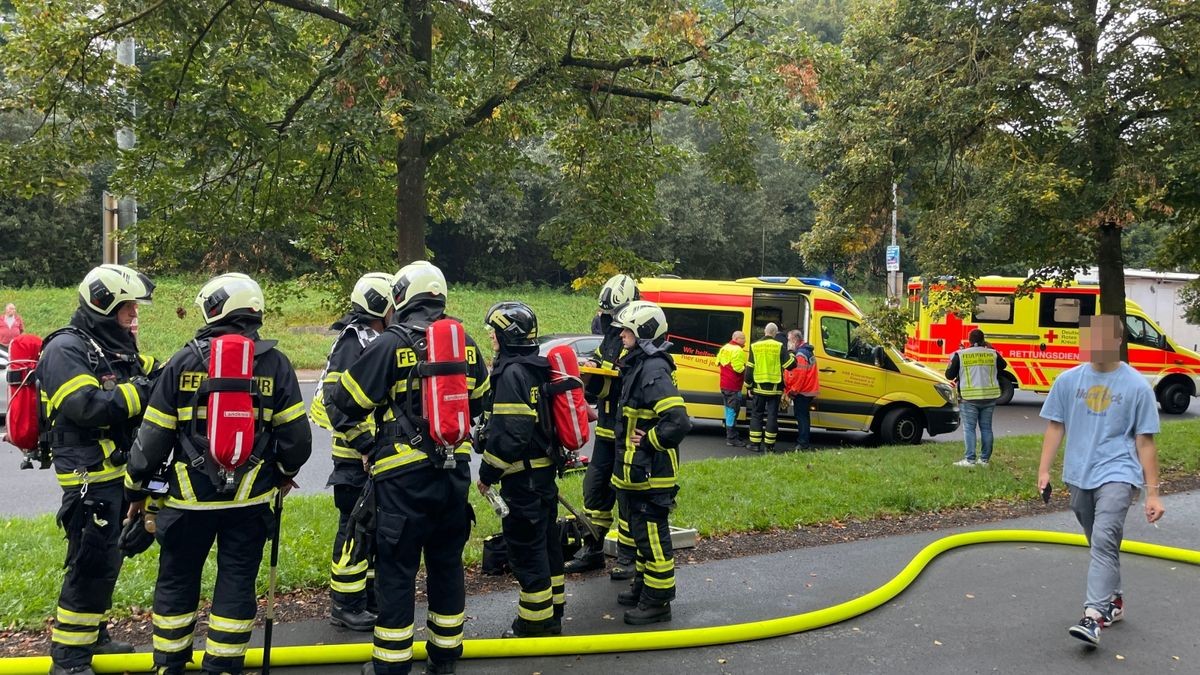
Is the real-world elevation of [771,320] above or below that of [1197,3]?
below

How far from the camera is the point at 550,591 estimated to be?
496 cm

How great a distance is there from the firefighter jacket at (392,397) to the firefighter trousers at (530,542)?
0.77 metres

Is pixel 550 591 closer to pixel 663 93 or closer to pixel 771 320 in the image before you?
pixel 663 93

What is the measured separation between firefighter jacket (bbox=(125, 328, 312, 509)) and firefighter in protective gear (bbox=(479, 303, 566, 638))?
1.16m

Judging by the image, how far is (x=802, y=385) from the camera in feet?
40.7

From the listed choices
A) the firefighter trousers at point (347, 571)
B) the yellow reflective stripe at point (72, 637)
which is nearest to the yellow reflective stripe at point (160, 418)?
the firefighter trousers at point (347, 571)

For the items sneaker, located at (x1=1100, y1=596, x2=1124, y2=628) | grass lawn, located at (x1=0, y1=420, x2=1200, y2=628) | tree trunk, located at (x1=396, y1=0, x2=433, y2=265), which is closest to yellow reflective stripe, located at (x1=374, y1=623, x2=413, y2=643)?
grass lawn, located at (x1=0, y1=420, x2=1200, y2=628)

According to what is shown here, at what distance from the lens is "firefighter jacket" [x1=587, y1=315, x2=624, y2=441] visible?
18.9ft

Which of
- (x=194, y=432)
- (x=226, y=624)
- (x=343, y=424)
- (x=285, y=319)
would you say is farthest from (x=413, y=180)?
(x=285, y=319)

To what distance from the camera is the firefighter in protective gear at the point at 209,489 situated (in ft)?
12.8

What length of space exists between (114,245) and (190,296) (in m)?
1.07

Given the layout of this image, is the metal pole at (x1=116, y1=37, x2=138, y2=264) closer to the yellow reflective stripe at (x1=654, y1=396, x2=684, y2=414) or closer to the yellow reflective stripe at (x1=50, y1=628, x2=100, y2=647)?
the yellow reflective stripe at (x1=50, y1=628, x2=100, y2=647)

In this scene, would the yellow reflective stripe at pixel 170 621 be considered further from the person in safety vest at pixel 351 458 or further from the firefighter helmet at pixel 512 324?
the firefighter helmet at pixel 512 324


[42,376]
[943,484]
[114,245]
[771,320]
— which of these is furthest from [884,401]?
[42,376]
